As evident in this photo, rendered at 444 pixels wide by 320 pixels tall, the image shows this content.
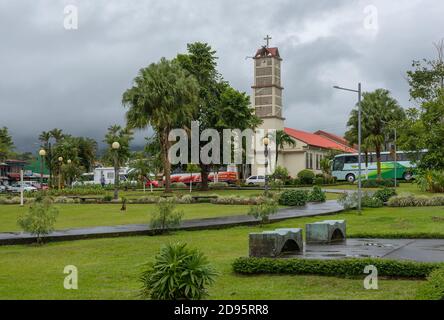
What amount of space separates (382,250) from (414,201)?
56.3 feet

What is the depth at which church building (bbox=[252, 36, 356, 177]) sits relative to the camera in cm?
7788

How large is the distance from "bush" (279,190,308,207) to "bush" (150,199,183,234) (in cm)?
1236

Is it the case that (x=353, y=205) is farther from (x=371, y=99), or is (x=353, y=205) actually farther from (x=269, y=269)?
(x=371, y=99)

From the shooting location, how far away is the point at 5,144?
68.4m

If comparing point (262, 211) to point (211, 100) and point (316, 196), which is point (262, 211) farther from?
point (211, 100)

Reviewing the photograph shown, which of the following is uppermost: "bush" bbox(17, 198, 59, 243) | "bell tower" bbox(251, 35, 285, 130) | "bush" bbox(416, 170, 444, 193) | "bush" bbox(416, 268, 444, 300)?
"bell tower" bbox(251, 35, 285, 130)

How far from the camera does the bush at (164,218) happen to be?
17312 millimetres

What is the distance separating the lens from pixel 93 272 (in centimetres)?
1053

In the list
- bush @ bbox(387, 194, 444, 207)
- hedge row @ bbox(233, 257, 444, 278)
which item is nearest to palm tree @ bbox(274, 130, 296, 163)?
bush @ bbox(387, 194, 444, 207)

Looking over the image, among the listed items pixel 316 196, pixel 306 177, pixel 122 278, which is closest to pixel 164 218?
pixel 122 278

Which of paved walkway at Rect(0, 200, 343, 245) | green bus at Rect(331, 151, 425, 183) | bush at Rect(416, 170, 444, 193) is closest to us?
paved walkway at Rect(0, 200, 343, 245)

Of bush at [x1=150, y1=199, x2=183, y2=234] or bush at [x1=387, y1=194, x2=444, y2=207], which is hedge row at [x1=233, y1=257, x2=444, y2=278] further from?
bush at [x1=387, y1=194, x2=444, y2=207]
